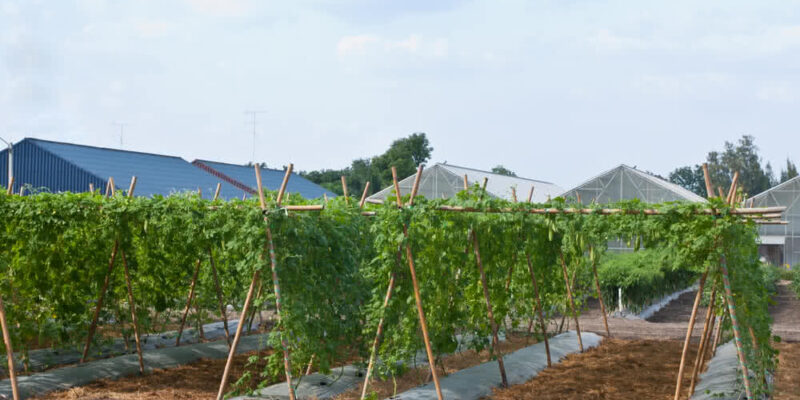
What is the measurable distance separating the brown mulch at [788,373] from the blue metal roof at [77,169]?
752 inches

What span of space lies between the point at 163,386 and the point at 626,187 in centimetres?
2363

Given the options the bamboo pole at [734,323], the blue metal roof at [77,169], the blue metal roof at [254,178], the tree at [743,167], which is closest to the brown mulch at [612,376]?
the bamboo pole at [734,323]

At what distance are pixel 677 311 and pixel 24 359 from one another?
49.4ft

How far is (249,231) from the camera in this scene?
6.59m

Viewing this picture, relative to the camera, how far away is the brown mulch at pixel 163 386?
746 centimetres

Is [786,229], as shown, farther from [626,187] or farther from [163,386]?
[163,386]

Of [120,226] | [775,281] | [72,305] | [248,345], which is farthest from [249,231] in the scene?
[775,281]

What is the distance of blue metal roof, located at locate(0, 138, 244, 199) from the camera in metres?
25.7

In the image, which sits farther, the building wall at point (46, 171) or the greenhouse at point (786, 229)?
the greenhouse at point (786, 229)

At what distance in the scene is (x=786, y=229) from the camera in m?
28.8

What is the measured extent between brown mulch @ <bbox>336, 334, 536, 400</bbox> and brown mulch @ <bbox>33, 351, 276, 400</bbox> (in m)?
1.45

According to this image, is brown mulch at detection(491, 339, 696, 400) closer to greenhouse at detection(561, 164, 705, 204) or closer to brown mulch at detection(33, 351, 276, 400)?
brown mulch at detection(33, 351, 276, 400)

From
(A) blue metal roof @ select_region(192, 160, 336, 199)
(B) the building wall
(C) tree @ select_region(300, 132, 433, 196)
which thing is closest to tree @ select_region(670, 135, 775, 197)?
(C) tree @ select_region(300, 132, 433, 196)

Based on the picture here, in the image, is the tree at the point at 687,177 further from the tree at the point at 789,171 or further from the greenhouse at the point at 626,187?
the greenhouse at the point at 626,187
